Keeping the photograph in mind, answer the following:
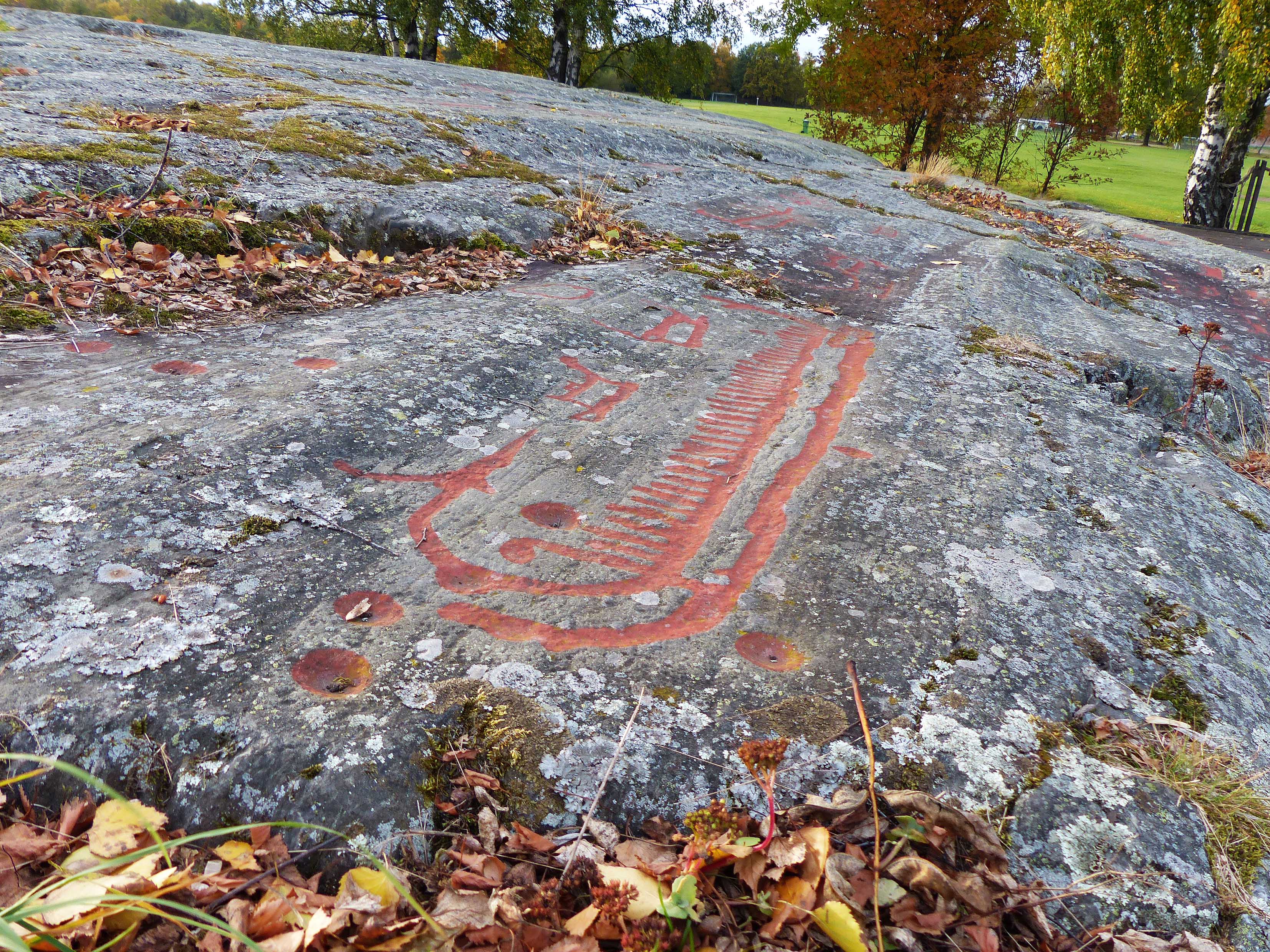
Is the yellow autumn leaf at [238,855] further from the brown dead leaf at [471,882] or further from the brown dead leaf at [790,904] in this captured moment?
the brown dead leaf at [790,904]

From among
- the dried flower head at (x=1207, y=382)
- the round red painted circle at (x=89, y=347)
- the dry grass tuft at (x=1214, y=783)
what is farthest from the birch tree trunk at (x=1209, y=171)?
the round red painted circle at (x=89, y=347)

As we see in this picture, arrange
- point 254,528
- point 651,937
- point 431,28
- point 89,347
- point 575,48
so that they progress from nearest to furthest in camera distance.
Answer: point 651,937 < point 254,528 < point 89,347 < point 431,28 < point 575,48

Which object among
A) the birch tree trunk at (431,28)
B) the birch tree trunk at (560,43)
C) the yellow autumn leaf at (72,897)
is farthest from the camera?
the birch tree trunk at (560,43)

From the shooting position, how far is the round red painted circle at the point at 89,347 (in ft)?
8.24

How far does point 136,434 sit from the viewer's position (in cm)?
200

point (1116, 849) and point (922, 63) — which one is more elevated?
point (922, 63)

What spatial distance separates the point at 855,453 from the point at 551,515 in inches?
41.2

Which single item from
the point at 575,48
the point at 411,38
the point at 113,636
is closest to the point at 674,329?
the point at 113,636

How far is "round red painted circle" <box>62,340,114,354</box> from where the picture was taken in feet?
8.24

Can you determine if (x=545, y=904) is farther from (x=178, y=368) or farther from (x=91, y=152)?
(x=91, y=152)

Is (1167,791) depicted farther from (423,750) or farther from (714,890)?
(423,750)

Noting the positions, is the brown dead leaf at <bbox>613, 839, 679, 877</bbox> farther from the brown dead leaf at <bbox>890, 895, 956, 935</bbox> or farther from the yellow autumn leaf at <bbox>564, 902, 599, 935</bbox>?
the brown dead leaf at <bbox>890, 895, 956, 935</bbox>

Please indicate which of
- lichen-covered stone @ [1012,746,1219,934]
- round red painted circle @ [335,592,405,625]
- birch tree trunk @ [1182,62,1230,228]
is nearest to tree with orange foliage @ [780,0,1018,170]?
birch tree trunk @ [1182,62,1230,228]

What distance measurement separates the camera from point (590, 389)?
108 inches
